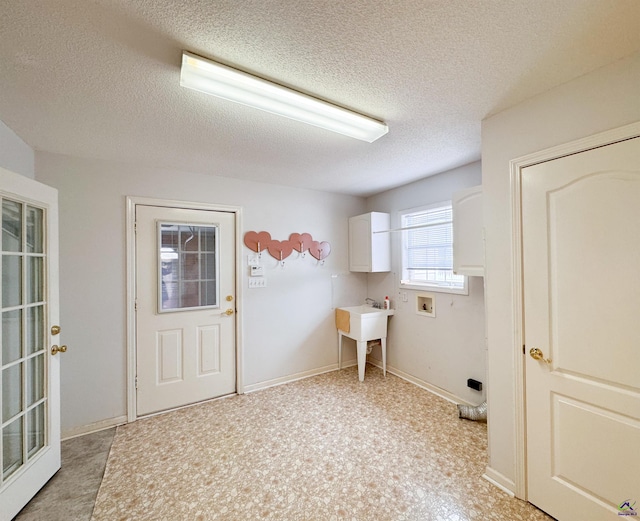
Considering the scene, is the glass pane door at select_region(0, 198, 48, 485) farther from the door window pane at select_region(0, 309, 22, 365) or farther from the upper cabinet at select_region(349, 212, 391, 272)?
the upper cabinet at select_region(349, 212, 391, 272)

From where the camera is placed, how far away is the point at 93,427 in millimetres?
2416

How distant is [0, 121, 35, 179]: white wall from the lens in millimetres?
1814

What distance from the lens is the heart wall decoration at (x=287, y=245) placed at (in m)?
3.18

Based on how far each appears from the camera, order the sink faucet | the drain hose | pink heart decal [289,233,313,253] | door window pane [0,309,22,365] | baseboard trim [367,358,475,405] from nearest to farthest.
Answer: door window pane [0,309,22,365] < the drain hose < baseboard trim [367,358,475,405] < pink heart decal [289,233,313,253] < the sink faucet

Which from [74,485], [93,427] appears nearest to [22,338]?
[74,485]

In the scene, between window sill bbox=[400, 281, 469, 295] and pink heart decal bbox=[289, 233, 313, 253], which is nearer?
window sill bbox=[400, 281, 469, 295]

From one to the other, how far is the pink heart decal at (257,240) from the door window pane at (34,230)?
1.64 m

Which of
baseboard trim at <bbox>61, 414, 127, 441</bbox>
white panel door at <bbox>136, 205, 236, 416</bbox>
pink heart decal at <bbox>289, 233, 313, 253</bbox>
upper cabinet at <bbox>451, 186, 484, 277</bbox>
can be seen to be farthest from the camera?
pink heart decal at <bbox>289, 233, 313, 253</bbox>

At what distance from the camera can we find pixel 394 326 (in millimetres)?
3578

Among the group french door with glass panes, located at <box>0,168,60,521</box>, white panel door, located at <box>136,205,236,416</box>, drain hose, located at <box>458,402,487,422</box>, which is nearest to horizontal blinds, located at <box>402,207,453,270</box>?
drain hose, located at <box>458,402,487,422</box>

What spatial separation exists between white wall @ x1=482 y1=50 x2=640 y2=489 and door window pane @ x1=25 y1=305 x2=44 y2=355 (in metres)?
3.00

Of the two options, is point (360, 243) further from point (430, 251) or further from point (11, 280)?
point (11, 280)

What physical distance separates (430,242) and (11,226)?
345cm

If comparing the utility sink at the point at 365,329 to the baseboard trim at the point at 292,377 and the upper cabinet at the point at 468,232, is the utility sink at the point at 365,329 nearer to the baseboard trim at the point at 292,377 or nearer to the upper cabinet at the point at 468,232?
the baseboard trim at the point at 292,377
